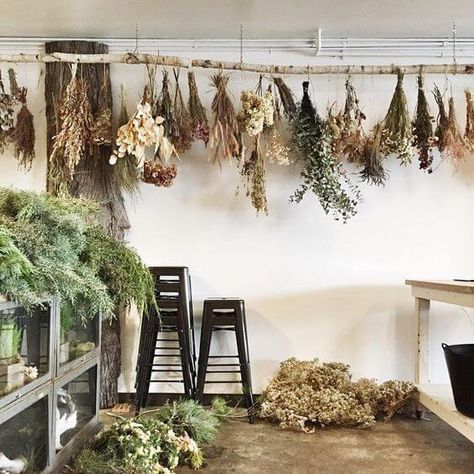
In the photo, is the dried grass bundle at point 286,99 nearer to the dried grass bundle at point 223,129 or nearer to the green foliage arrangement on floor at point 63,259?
the dried grass bundle at point 223,129

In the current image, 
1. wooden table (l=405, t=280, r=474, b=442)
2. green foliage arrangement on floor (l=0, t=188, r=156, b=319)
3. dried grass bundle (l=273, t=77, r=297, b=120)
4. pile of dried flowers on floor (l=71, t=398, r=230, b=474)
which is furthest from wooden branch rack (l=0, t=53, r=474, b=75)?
pile of dried flowers on floor (l=71, t=398, r=230, b=474)

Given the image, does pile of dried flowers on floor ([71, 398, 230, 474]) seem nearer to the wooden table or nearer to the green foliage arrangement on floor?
the green foliage arrangement on floor

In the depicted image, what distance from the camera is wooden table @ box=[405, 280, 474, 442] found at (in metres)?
2.79

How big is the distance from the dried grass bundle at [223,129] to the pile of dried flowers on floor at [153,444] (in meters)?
1.63

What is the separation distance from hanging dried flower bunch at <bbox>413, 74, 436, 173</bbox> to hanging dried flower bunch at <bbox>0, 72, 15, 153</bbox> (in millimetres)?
2807

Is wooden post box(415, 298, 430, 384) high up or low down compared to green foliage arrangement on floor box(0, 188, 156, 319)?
down

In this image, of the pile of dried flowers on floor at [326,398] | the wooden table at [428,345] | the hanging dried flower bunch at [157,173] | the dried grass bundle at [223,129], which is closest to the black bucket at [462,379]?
the wooden table at [428,345]

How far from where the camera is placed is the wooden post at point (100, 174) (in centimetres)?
381

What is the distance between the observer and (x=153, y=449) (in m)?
2.53

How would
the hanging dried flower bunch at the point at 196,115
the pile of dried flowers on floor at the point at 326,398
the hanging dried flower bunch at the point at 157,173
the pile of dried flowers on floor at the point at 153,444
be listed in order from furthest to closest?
the hanging dried flower bunch at the point at 196,115 → the hanging dried flower bunch at the point at 157,173 → the pile of dried flowers on floor at the point at 326,398 → the pile of dried flowers on floor at the point at 153,444

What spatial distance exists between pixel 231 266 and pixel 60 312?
1.70 m

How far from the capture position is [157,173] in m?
3.54

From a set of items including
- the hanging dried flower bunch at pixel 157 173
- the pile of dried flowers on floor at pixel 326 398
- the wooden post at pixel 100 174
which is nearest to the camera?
the pile of dried flowers on floor at pixel 326 398

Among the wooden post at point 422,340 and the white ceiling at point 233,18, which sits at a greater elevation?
the white ceiling at point 233,18
